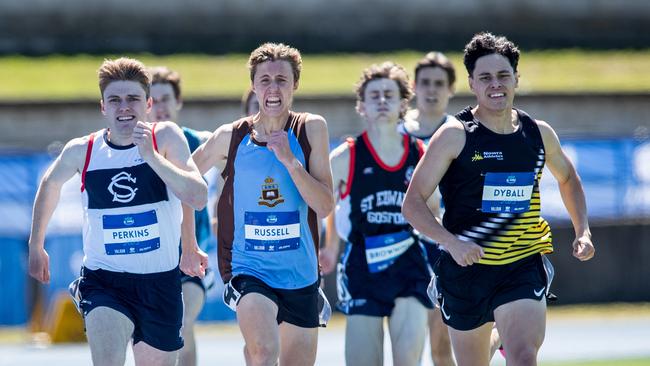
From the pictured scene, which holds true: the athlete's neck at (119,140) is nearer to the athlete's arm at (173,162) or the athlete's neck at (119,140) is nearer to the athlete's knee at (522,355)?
the athlete's arm at (173,162)

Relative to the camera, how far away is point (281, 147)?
7.21 m

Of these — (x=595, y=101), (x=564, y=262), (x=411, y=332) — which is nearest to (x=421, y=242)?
(x=411, y=332)

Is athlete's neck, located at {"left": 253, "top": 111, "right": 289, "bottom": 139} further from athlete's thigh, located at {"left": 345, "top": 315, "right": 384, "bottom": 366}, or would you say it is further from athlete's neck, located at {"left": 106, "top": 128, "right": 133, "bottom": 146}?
athlete's thigh, located at {"left": 345, "top": 315, "right": 384, "bottom": 366}

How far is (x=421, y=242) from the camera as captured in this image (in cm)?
926

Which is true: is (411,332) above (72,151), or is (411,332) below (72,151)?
below

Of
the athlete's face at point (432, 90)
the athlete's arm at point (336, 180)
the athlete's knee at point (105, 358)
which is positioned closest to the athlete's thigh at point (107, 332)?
the athlete's knee at point (105, 358)

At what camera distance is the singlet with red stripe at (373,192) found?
8977mm

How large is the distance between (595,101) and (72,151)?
644 inches

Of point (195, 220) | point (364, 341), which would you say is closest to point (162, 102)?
point (195, 220)

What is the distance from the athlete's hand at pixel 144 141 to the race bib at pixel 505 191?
2.01 m

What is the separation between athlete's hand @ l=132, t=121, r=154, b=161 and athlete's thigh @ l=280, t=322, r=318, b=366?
1.38 m

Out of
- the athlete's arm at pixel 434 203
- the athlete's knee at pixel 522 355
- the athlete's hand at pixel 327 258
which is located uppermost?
the athlete's arm at pixel 434 203

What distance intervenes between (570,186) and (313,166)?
1.63m

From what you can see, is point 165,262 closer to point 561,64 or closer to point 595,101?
point 595,101
